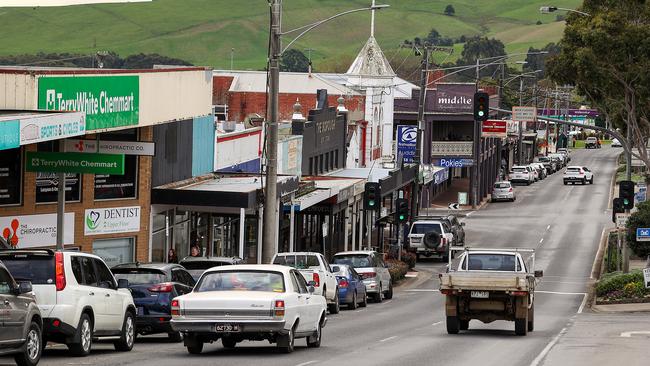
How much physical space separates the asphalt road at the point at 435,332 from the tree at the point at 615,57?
7.40m

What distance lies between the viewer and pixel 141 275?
26578 mm

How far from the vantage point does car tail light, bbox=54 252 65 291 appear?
68.3 ft

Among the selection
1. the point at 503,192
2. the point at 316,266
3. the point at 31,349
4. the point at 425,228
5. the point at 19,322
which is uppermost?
the point at 19,322

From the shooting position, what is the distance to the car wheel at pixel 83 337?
21359mm

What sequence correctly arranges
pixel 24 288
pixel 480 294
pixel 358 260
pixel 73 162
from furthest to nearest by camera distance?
pixel 358 260 → pixel 73 162 → pixel 480 294 → pixel 24 288

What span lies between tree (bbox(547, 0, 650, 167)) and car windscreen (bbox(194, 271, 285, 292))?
31282 mm

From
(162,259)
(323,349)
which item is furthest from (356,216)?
(323,349)

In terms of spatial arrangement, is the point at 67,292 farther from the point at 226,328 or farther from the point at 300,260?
the point at 300,260

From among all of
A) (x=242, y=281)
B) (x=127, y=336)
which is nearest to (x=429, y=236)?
(x=127, y=336)

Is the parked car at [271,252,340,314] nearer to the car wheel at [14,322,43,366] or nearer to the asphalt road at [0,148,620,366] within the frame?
the asphalt road at [0,148,620,366]

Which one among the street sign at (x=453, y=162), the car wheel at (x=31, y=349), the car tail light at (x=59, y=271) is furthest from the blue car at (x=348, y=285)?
the street sign at (x=453, y=162)

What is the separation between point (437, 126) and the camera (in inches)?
4053

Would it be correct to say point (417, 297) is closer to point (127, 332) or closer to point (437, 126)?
point (127, 332)

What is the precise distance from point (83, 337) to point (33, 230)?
13651 millimetres
